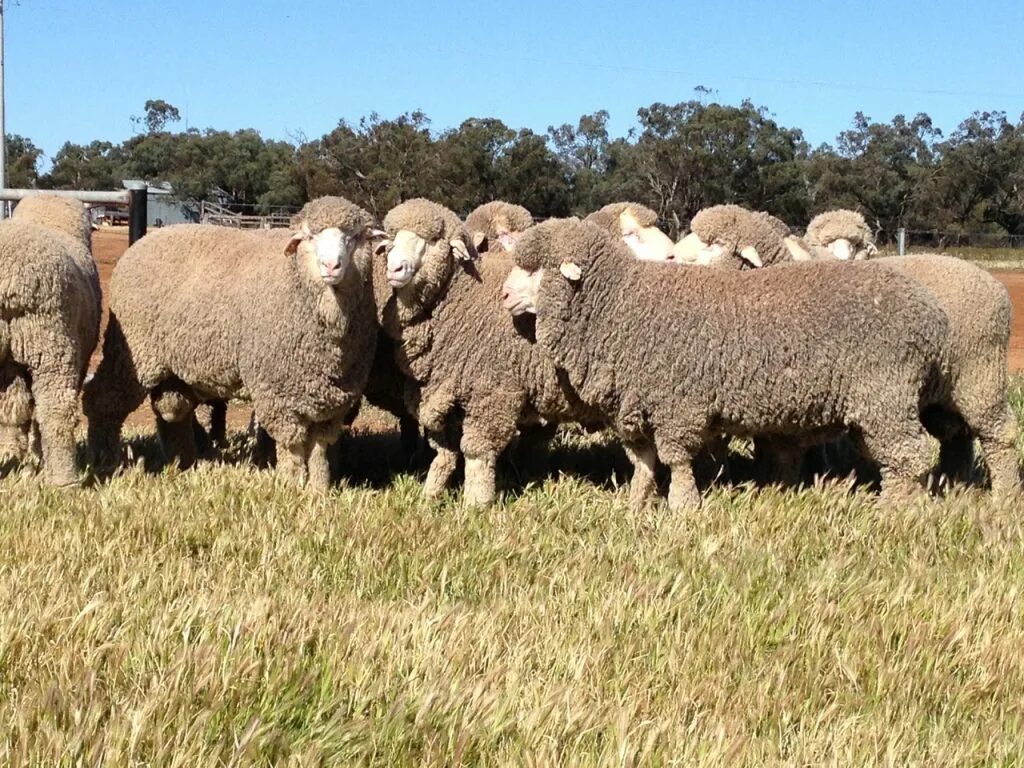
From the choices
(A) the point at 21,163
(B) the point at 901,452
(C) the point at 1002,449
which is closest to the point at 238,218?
(C) the point at 1002,449

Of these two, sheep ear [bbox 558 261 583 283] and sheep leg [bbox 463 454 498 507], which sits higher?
sheep ear [bbox 558 261 583 283]

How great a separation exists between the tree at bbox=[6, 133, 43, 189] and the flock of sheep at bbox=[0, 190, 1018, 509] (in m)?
49.6

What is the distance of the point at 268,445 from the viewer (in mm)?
7277

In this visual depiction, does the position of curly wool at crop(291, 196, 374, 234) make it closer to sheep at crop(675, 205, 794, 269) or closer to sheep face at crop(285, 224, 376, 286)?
sheep face at crop(285, 224, 376, 286)

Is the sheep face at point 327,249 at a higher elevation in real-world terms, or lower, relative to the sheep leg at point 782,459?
higher

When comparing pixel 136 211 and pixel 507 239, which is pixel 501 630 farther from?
pixel 136 211

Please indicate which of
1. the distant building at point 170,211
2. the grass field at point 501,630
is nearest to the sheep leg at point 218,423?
the grass field at point 501,630

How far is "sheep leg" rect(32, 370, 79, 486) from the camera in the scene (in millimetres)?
5848

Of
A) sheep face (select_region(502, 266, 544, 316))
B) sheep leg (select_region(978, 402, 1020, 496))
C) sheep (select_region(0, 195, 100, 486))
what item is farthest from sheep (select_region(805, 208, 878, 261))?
sheep (select_region(0, 195, 100, 486))

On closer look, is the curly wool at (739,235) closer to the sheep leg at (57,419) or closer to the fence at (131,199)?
the sheep leg at (57,419)

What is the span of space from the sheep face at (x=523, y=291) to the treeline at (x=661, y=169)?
2549 centimetres

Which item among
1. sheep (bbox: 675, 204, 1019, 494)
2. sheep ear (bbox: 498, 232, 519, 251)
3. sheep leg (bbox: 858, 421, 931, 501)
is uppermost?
sheep ear (bbox: 498, 232, 519, 251)

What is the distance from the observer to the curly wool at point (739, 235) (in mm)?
6871

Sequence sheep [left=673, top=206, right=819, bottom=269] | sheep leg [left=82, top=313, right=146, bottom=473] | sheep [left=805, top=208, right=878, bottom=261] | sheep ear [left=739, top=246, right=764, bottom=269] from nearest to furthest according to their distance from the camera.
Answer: sheep ear [left=739, top=246, right=764, bottom=269] < sheep [left=673, top=206, right=819, bottom=269] < sheep leg [left=82, top=313, right=146, bottom=473] < sheep [left=805, top=208, right=878, bottom=261]
